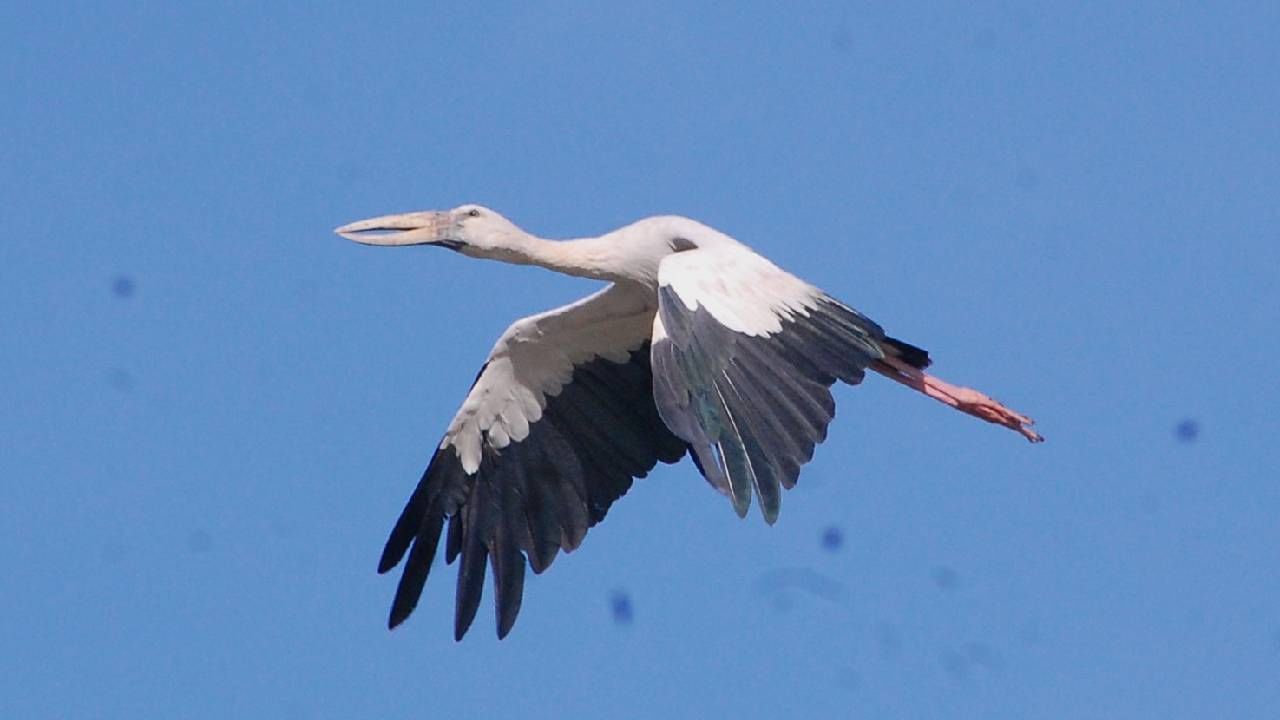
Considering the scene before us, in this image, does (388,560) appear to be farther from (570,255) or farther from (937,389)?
(937,389)

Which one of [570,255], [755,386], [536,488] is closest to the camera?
[755,386]

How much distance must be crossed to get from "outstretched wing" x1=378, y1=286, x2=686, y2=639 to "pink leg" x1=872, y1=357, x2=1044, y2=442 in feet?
3.86

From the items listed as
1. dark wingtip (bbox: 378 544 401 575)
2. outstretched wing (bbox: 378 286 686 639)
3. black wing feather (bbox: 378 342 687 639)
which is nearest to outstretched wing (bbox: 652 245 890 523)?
outstretched wing (bbox: 378 286 686 639)

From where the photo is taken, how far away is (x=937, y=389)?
13.7m

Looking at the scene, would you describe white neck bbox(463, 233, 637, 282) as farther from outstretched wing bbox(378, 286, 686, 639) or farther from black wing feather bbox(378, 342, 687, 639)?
black wing feather bbox(378, 342, 687, 639)

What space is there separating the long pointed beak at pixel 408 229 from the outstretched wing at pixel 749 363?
1.56 meters

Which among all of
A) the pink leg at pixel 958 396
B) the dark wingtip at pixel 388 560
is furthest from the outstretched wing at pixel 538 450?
the pink leg at pixel 958 396

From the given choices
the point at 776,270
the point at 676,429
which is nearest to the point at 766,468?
the point at 676,429

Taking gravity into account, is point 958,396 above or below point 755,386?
above

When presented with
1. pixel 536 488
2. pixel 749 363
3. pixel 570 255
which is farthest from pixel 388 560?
pixel 749 363

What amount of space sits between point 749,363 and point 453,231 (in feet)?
7.68

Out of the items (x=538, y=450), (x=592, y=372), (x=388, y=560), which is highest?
(x=592, y=372)

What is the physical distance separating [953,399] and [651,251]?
166 cm

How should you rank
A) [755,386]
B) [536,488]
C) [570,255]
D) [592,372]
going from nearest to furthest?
1. [755,386]
2. [570,255]
3. [536,488]
4. [592,372]
